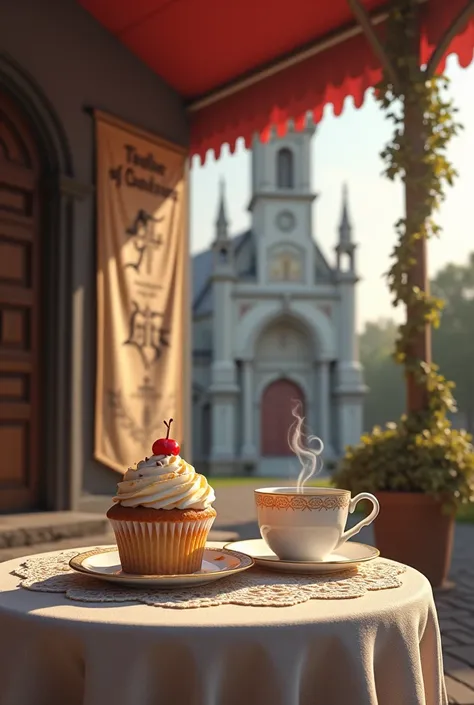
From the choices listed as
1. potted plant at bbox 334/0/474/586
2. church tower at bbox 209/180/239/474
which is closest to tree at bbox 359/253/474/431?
church tower at bbox 209/180/239/474

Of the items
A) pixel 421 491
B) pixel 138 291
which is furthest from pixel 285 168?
pixel 421 491

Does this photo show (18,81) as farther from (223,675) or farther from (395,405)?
(395,405)

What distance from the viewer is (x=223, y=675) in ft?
4.08

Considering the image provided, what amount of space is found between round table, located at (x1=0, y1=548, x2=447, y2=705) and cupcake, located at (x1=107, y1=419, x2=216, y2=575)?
191 millimetres

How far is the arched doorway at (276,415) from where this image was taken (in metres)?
27.8

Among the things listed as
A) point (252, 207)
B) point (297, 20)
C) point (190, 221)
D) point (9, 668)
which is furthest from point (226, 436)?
point (9, 668)

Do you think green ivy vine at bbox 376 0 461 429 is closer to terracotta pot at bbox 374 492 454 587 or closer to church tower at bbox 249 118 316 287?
terracotta pot at bbox 374 492 454 587

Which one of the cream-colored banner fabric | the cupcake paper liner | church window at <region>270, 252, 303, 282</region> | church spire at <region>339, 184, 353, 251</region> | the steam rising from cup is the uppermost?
church spire at <region>339, 184, 353, 251</region>

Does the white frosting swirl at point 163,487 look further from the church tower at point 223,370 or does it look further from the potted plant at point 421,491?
the church tower at point 223,370

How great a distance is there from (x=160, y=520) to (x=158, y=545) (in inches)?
2.4

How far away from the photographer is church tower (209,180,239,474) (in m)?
26.7

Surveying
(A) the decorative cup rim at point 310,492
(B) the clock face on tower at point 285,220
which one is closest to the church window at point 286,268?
(B) the clock face on tower at point 285,220

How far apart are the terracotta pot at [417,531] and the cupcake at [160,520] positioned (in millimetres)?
3561

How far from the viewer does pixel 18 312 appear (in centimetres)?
550
